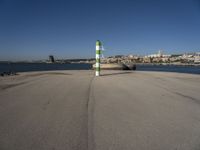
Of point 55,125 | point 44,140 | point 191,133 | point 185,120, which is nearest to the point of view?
point 44,140

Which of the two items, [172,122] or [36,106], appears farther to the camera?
[36,106]

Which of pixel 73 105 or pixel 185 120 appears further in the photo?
pixel 73 105

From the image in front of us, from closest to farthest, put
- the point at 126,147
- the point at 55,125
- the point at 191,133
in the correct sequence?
the point at 126,147, the point at 191,133, the point at 55,125

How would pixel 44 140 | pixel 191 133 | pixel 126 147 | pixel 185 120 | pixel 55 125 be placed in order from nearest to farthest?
pixel 126 147
pixel 44 140
pixel 191 133
pixel 55 125
pixel 185 120

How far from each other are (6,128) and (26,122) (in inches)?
11.5

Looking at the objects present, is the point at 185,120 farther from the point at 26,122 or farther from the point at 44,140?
the point at 26,122

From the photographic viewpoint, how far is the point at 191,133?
7.91 ft

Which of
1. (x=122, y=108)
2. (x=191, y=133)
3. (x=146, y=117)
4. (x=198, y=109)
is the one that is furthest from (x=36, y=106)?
(x=198, y=109)

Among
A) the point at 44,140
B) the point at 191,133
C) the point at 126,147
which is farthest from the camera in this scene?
the point at 191,133

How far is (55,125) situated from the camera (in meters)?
2.64

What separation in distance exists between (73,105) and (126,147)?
1.86 metres

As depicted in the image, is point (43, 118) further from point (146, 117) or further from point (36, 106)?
point (146, 117)

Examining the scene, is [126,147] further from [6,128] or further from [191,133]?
[6,128]

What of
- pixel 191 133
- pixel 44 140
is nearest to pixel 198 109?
pixel 191 133
